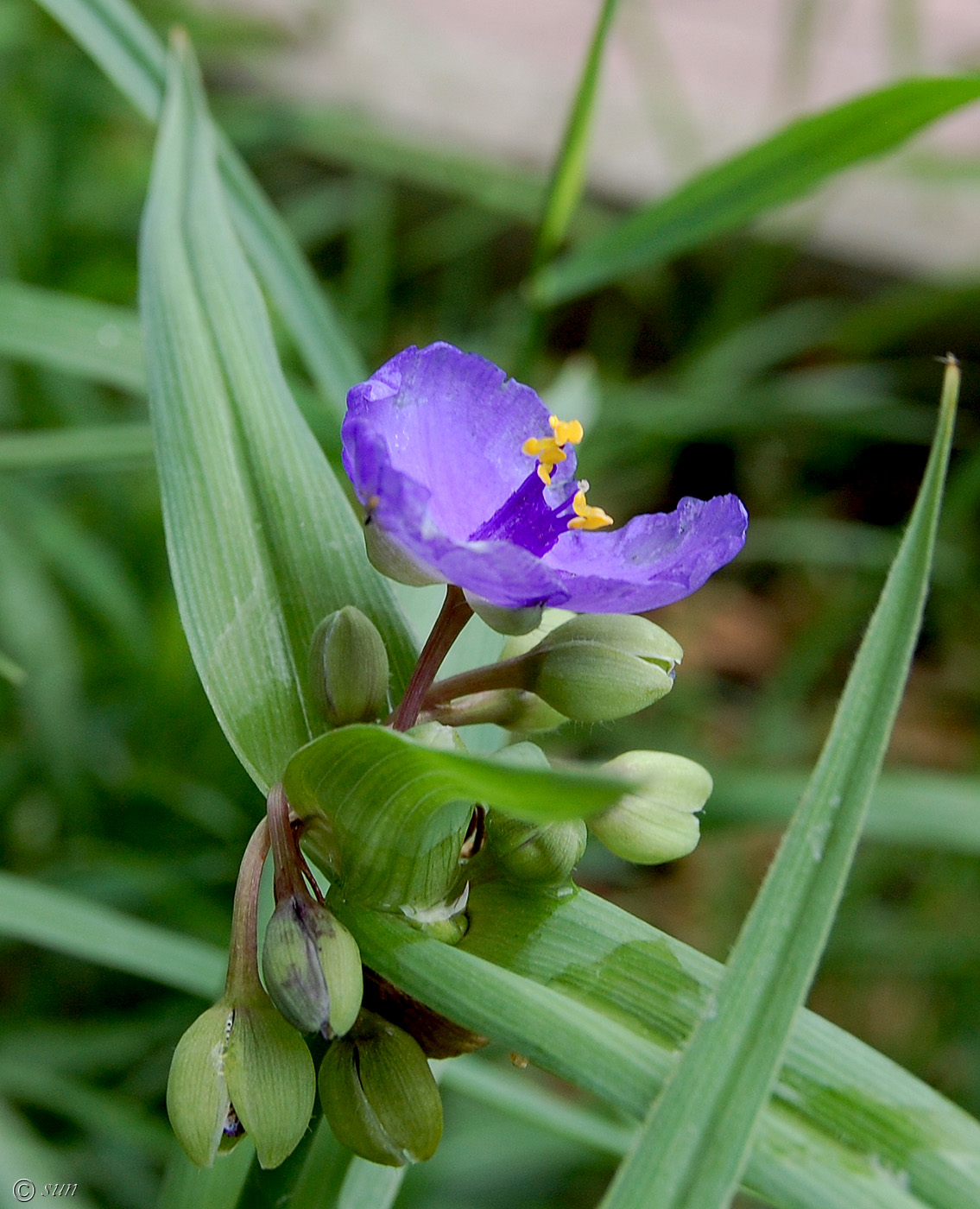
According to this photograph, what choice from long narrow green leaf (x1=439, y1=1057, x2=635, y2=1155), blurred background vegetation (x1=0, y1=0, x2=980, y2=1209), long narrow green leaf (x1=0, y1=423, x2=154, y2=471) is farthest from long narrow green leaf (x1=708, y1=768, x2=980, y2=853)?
long narrow green leaf (x1=0, y1=423, x2=154, y2=471)

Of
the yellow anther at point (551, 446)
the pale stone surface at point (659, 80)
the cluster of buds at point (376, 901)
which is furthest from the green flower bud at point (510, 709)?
the pale stone surface at point (659, 80)

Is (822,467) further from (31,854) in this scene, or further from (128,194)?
(31,854)

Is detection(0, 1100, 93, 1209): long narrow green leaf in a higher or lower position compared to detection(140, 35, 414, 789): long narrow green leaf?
lower

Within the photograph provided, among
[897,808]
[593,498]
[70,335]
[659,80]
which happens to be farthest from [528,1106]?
[659,80]

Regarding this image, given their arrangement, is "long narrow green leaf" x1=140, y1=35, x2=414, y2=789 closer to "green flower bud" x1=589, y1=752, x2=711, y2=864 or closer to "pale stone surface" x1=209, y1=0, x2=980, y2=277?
"green flower bud" x1=589, y1=752, x2=711, y2=864

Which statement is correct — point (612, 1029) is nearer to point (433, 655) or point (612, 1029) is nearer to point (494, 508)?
point (433, 655)

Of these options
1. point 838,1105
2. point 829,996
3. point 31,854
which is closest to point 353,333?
point 31,854
